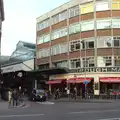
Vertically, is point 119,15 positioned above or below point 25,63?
above

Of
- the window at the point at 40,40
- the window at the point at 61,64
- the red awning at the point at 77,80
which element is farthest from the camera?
the window at the point at 40,40

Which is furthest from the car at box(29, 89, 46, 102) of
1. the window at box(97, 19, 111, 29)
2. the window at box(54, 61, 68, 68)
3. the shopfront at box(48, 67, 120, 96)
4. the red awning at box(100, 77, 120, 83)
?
the window at box(97, 19, 111, 29)

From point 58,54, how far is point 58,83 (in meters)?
5.58

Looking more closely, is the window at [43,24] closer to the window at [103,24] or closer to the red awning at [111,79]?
the window at [103,24]

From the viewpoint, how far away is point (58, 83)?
60.8 meters

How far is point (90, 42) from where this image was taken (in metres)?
56.8

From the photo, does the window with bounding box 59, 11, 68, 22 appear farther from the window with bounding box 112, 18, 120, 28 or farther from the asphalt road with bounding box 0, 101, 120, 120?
the asphalt road with bounding box 0, 101, 120, 120

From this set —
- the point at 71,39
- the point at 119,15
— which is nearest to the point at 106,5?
the point at 119,15

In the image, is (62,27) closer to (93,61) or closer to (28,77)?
(93,61)

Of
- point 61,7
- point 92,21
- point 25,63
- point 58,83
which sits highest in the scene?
point 61,7

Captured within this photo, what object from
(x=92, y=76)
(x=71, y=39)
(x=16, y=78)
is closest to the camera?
(x=92, y=76)

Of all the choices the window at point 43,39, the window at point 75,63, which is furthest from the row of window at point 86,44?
the window at point 43,39

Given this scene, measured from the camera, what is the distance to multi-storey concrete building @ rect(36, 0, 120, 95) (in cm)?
5478

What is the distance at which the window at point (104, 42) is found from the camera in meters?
55.4
